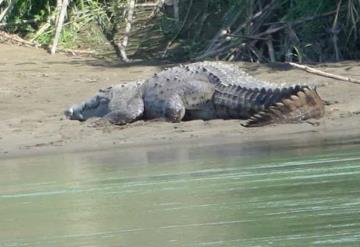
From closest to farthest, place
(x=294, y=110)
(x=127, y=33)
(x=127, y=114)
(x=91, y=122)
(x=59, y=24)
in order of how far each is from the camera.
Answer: (x=294, y=110) < (x=91, y=122) < (x=127, y=114) < (x=59, y=24) < (x=127, y=33)

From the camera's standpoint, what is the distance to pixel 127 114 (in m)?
13.9

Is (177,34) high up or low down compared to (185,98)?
up

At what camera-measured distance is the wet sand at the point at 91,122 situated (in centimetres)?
1205

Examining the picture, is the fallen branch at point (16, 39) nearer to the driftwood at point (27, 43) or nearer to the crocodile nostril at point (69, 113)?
the driftwood at point (27, 43)

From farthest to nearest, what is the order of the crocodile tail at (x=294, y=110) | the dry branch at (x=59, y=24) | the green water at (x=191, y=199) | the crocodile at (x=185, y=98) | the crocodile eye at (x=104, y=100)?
1. the dry branch at (x=59, y=24)
2. the crocodile eye at (x=104, y=100)
3. the crocodile at (x=185, y=98)
4. the crocodile tail at (x=294, y=110)
5. the green water at (x=191, y=199)

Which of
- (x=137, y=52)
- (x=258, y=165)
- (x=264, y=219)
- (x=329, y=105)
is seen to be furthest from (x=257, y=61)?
(x=264, y=219)

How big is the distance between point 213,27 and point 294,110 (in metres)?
6.19

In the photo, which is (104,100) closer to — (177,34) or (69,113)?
(69,113)

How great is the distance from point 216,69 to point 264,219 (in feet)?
26.6

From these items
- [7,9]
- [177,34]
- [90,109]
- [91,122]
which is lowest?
[91,122]

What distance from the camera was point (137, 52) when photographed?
18.3 metres

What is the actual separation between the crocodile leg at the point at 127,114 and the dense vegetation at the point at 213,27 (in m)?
3.29

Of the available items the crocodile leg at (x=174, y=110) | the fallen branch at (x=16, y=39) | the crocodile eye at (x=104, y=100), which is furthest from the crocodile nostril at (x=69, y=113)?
the fallen branch at (x=16, y=39)

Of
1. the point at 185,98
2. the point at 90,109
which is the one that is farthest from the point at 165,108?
the point at 90,109
